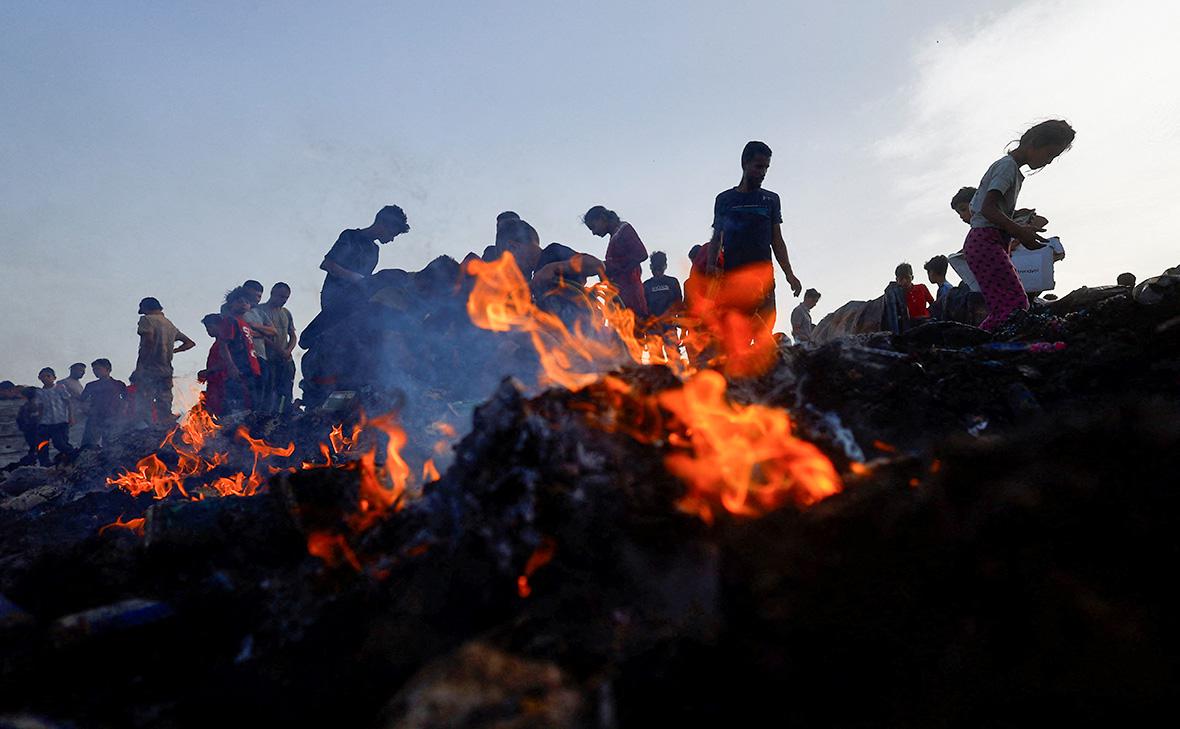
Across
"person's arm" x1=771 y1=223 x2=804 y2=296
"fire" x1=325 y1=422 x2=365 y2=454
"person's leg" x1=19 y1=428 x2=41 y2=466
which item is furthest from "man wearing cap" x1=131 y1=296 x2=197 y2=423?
"person's arm" x1=771 y1=223 x2=804 y2=296

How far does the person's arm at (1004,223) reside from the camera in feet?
19.3

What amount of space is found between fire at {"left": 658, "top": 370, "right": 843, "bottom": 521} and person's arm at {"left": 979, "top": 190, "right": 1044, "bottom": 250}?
4252 mm

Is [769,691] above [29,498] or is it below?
below

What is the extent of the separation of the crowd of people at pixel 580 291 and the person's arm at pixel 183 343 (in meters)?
0.02

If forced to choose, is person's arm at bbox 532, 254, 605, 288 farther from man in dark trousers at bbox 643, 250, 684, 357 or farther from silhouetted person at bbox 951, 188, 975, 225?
silhouetted person at bbox 951, 188, 975, 225

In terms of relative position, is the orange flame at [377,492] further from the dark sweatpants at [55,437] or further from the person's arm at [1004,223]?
the dark sweatpants at [55,437]

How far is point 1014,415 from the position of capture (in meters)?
4.01

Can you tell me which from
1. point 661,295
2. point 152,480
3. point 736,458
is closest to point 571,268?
point 661,295

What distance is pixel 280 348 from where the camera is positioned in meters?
11.8

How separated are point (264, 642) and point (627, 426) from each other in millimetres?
1969

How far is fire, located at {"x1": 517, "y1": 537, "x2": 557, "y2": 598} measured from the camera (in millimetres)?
2488

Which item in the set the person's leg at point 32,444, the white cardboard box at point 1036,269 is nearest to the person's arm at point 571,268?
the white cardboard box at point 1036,269

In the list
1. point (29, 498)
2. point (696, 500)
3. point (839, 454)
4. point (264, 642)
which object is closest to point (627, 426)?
point (696, 500)

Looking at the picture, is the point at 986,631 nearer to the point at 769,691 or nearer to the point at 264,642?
the point at 769,691
